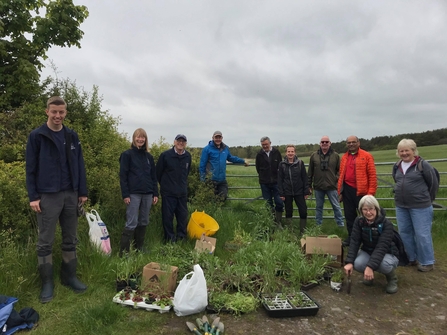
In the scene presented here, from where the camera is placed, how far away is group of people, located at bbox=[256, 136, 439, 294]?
3.80m

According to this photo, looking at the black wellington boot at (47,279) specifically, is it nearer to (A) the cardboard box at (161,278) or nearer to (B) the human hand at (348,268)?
(A) the cardboard box at (161,278)

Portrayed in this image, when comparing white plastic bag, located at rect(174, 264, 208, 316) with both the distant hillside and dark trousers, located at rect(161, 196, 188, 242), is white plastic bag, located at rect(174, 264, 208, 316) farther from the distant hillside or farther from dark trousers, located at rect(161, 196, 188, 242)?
the distant hillside

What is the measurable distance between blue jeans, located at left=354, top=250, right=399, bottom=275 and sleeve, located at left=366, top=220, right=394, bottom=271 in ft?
0.34

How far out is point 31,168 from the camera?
3.29 m

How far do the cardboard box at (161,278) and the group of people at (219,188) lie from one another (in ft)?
2.26

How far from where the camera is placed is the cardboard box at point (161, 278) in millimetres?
3434

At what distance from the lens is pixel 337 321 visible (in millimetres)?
3137

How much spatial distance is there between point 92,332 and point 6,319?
746 millimetres

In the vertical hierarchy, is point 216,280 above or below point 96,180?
below

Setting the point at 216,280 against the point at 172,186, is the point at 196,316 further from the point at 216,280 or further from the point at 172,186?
the point at 172,186

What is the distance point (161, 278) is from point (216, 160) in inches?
133

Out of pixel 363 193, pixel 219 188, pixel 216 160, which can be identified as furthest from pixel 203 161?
pixel 363 193

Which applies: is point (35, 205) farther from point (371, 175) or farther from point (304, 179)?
point (371, 175)

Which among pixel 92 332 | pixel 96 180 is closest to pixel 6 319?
pixel 92 332
